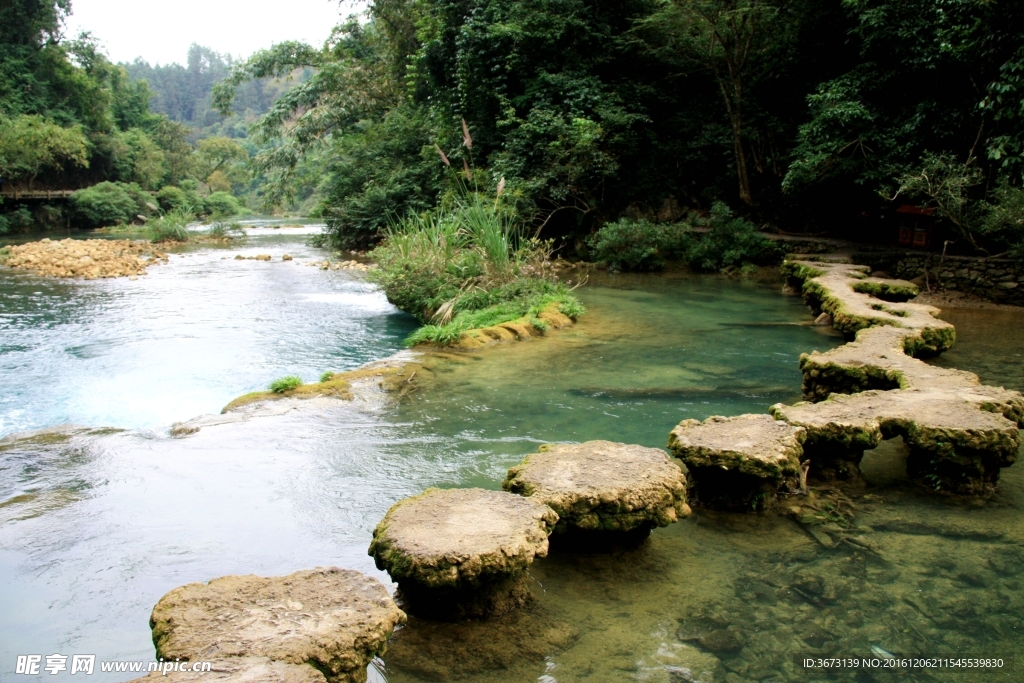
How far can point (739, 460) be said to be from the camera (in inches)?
144

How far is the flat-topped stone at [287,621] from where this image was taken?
226 centimetres

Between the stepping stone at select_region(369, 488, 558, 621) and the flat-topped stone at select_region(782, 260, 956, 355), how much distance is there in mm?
4642

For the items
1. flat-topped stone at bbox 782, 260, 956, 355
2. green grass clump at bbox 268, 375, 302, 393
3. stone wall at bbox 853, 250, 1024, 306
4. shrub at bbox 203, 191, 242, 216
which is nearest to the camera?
green grass clump at bbox 268, 375, 302, 393

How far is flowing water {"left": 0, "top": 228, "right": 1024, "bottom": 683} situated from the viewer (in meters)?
2.79

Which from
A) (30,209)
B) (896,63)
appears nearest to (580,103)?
(896,63)

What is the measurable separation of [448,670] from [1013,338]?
730 cm

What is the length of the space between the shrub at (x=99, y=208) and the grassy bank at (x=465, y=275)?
23.8m

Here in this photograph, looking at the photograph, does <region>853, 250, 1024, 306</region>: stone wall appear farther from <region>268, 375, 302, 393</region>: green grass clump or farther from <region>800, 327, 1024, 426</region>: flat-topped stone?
<region>268, 375, 302, 393</region>: green grass clump

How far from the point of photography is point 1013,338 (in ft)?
25.0

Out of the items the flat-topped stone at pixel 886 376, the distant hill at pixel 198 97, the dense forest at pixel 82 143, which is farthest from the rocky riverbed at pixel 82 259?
the distant hill at pixel 198 97

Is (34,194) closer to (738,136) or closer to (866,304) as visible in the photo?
(738,136)

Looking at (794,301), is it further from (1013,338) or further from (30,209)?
(30,209)

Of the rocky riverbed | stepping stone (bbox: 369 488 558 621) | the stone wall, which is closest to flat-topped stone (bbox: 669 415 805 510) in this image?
stepping stone (bbox: 369 488 558 621)

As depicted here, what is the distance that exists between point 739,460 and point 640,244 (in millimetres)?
10023
